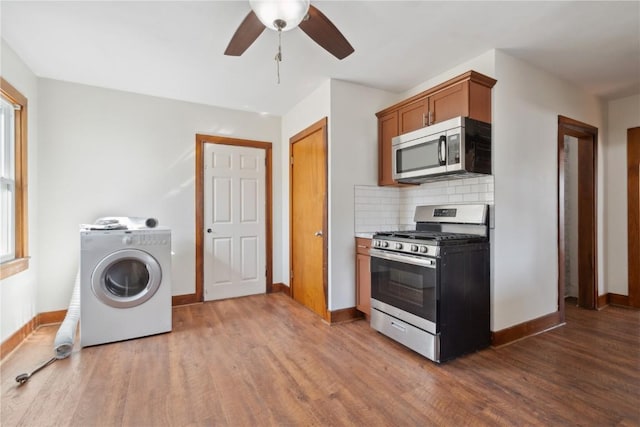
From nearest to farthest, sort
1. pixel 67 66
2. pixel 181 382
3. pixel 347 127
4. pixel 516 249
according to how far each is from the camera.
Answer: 1. pixel 181 382
2. pixel 516 249
3. pixel 67 66
4. pixel 347 127

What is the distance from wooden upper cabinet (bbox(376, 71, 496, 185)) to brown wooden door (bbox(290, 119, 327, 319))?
630 millimetres

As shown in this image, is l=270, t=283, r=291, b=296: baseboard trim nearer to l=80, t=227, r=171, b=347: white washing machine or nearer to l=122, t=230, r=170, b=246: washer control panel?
l=80, t=227, r=171, b=347: white washing machine

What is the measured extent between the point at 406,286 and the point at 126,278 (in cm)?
247

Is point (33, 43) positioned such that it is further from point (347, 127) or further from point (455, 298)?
point (455, 298)

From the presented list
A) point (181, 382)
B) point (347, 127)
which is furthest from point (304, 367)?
point (347, 127)

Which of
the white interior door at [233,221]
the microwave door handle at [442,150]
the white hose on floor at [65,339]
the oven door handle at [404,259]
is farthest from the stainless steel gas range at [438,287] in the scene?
the white hose on floor at [65,339]

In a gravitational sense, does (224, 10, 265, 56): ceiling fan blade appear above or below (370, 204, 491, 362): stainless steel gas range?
above

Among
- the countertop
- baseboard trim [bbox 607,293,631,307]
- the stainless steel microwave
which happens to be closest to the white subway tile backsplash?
the countertop

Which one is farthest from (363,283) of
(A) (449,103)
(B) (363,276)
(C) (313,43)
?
(C) (313,43)

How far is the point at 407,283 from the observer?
2438 millimetres

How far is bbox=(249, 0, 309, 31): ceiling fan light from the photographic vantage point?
154cm

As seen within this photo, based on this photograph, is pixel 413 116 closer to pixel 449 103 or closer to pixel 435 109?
pixel 435 109

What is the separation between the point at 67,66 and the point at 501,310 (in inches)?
172

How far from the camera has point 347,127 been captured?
124 inches
